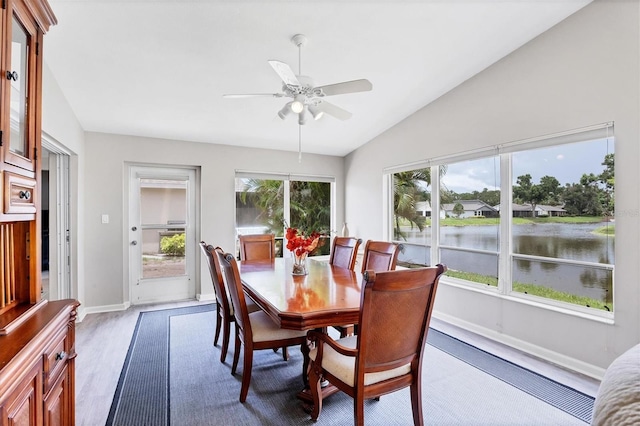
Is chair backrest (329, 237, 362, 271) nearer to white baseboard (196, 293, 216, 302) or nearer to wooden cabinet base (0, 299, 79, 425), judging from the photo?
white baseboard (196, 293, 216, 302)

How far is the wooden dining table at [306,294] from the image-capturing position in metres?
1.69

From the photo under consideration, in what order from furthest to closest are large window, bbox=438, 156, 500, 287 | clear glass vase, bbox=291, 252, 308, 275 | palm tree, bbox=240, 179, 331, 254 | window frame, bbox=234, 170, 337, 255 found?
palm tree, bbox=240, 179, 331, 254 → window frame, bbox=234, 170, 337, 255 → large window, bbox=438, 156, 500, 287 → clear glass vase, bbox=291, 252, 308, 275

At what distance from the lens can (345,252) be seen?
10.8 feet

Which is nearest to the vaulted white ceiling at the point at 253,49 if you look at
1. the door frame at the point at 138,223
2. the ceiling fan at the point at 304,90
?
the ceiling fan at the point at 304,90

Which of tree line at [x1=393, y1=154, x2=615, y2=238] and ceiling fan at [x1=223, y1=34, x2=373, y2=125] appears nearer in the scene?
ceiling fan at [x1=223, y1=34, x2=373, y2=125]

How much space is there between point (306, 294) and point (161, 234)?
10.6 ft

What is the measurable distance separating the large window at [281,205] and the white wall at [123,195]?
0.22 m

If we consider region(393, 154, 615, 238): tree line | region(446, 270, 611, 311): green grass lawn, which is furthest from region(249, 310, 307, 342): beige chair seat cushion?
region(393, 154, 615, 238): tree line

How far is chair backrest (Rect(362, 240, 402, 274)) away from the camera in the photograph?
2658mm

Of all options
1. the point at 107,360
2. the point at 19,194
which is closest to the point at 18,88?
the point at 19,194

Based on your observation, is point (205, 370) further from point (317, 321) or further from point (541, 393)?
point (541, 393)

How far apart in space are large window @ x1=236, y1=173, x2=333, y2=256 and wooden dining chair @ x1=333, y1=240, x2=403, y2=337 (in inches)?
82.0

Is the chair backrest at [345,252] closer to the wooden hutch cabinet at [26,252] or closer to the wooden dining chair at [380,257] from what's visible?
the wooden dining chair at [380,257]

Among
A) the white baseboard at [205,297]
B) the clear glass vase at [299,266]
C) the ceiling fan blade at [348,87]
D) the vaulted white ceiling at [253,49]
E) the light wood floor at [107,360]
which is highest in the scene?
the vaulted white ceiling at [253,49]
